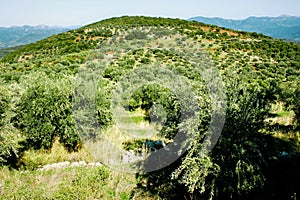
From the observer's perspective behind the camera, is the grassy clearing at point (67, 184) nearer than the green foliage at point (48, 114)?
Yes

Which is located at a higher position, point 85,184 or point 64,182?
point 85,184

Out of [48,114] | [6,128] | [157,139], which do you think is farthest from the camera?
[157,139]

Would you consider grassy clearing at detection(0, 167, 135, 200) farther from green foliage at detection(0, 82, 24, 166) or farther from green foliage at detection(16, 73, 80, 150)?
green foliage at detection(16, 73, 80, 150)

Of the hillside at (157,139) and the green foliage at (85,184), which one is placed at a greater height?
the hillside at (157,139)

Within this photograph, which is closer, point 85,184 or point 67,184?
point 85,184

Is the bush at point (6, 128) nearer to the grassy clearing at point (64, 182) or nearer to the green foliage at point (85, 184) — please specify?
the grassy clearing at point (64, 182)

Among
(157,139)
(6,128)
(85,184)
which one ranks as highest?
(6,128)

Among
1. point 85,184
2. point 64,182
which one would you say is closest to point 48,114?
point 64,182

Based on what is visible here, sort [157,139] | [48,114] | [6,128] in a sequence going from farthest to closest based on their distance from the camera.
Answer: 1. [157,139]
2. [48,114]
3. [6,128]

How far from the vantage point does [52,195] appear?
7.20m

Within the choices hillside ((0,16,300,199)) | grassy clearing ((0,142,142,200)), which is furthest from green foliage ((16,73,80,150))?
grassy clearing ((0,142,142,200))

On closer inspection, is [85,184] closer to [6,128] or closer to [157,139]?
[6,128]

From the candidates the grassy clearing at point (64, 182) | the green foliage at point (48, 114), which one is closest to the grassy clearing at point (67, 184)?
the grassy clearing at point (64, 182)

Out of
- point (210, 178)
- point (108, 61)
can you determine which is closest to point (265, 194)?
point (210, 178)
